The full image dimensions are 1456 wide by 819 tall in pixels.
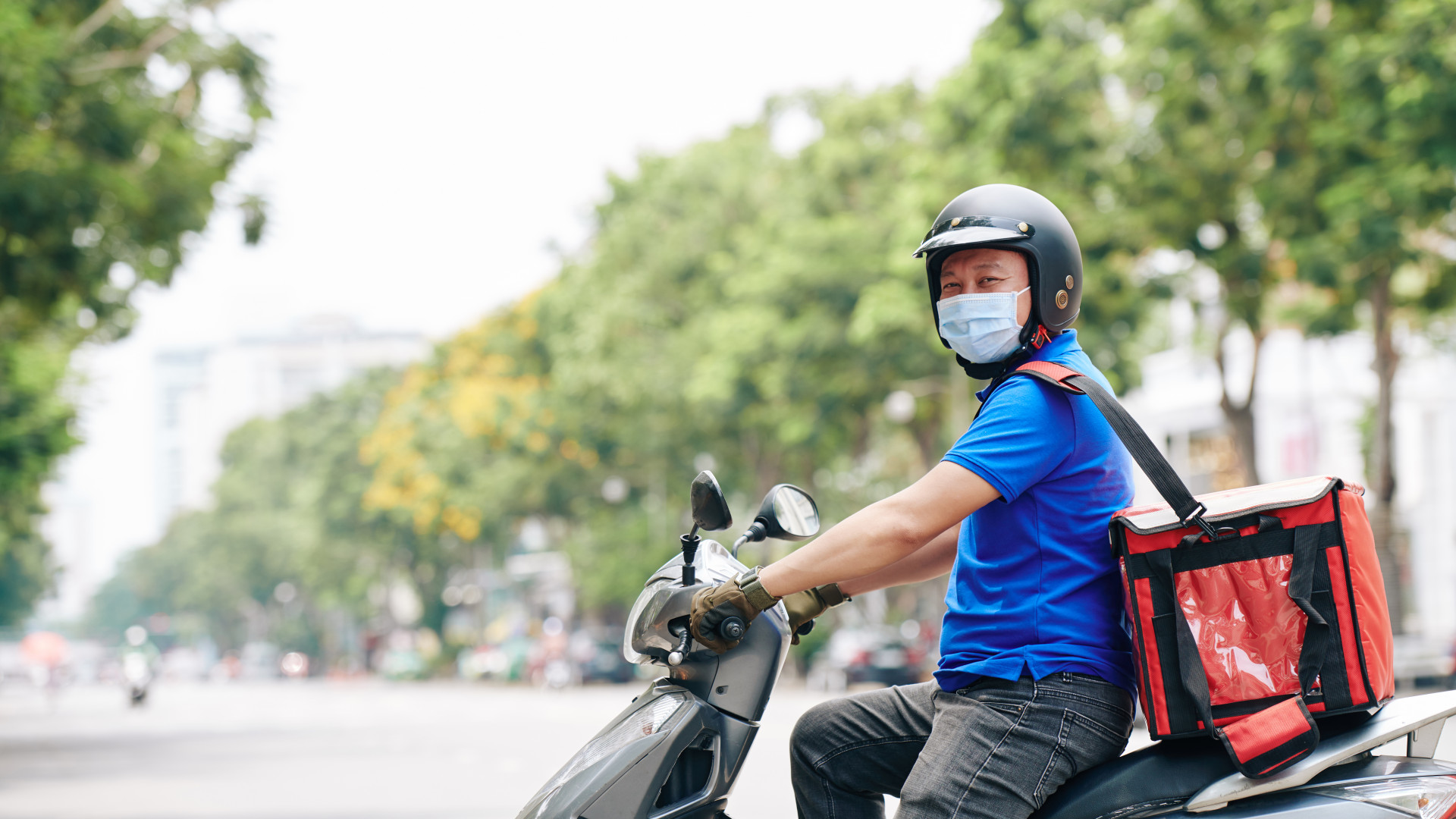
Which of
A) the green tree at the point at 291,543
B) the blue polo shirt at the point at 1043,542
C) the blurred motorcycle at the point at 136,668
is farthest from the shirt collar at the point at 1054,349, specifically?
the green tree at the point at 291,543

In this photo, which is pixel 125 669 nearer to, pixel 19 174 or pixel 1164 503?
pixel 19 174

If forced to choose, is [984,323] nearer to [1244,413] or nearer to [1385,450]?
[1385,450]

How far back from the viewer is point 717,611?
9.16 ft

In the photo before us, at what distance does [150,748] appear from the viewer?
18391 mm

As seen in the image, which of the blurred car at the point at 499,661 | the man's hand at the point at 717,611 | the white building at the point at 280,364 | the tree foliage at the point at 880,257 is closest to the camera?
the man's hand at the point at 717,611

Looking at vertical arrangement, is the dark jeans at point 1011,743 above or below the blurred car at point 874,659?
above

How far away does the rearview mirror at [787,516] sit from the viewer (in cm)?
301

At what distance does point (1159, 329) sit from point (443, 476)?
19.1 meters

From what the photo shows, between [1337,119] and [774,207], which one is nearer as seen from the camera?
[1337,119]

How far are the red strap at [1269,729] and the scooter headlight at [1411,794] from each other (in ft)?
0.65

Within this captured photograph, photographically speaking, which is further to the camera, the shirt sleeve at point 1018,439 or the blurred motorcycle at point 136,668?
the blurred motorcycle at point 136,668

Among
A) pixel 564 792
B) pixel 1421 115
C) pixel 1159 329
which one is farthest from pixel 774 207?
pixel 564 792

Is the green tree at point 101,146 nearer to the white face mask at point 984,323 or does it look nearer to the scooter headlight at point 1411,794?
the white face mask at point 984,323

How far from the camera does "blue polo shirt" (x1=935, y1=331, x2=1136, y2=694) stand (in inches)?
105
